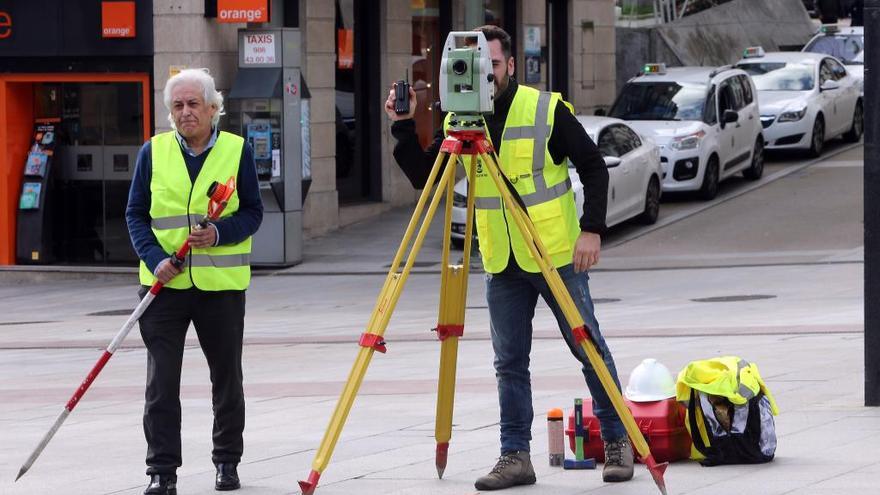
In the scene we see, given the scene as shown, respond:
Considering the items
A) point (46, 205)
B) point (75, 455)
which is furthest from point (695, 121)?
point (75, 455)

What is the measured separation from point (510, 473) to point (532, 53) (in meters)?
21.0

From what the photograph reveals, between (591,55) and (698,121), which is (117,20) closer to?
(698,121)

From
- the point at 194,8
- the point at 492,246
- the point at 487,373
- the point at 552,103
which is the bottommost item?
the point at 487,373

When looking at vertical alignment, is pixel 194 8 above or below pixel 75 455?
above

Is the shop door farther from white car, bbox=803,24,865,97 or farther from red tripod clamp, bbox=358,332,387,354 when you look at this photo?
white car, bbox=803,24,865,97

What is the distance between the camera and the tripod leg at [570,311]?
6414 millimetres

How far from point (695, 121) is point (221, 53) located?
687 cm

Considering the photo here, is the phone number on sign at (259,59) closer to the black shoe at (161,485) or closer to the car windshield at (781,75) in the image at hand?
the car windshield at (781,75)

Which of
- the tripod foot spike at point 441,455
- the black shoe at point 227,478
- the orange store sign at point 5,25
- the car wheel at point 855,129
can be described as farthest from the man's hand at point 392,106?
the car wheel at point 855,129

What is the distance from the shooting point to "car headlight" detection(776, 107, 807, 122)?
25.9 m

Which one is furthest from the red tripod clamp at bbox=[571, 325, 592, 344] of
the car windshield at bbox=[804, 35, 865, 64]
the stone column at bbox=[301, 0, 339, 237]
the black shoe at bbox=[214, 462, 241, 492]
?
the car windshield at bbox=[804, 35, 865, 64]

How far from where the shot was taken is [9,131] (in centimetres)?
2016

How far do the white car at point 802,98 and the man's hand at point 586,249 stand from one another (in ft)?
65.6

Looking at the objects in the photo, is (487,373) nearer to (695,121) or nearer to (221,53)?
(221,53)
